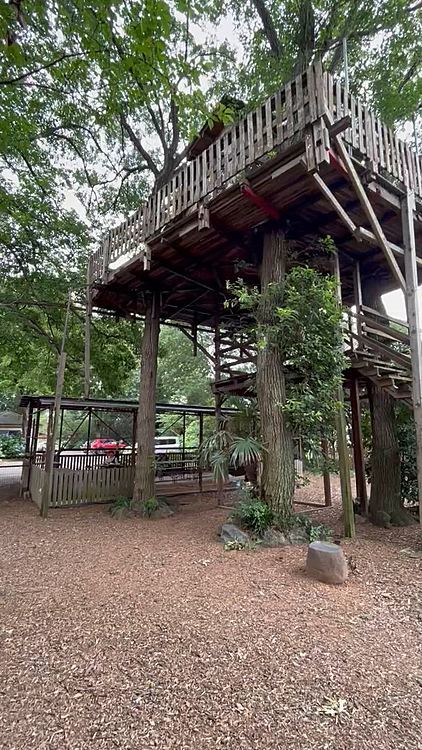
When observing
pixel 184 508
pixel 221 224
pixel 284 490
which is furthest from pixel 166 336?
pixel 284 490

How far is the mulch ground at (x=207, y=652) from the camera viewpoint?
77.0 inches

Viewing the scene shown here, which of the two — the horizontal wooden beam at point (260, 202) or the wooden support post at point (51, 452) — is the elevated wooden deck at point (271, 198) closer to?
the horizontal wooden beam at point (260, 202)

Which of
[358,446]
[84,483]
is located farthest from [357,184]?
[84,483]

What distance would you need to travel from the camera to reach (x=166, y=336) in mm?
22750

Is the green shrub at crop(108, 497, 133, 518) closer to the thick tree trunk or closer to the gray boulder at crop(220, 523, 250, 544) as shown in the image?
the gray boulder at crop(220, 523, 250, 544)

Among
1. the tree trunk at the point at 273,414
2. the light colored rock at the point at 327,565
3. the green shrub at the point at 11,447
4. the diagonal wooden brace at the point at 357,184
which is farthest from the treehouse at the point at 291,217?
the green shrub at the point at 11,447

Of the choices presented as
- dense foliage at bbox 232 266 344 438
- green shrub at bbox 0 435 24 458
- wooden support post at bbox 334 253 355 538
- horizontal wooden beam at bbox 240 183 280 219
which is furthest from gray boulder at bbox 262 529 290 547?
green shrub at bbox 0 435 24 458

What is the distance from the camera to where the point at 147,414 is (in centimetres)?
856

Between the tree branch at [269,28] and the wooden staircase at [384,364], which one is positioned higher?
the tree branch at [269,28]

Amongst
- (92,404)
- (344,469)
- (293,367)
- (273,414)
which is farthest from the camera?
(92,404)

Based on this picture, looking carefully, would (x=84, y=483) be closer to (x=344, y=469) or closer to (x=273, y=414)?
(x=273, y=414)

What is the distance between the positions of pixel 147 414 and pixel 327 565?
5468 mm

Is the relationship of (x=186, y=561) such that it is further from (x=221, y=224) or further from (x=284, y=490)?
(x=221, y=224)

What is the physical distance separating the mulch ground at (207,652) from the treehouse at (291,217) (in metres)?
2.88
